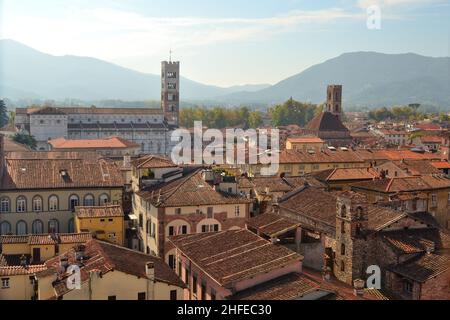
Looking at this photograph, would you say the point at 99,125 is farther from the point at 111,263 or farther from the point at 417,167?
the point at 111,263

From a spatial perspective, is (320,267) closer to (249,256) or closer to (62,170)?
(249,256)

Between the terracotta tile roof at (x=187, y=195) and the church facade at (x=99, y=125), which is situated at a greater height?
the church facade at (x=99, y=125)

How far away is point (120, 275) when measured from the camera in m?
17.8

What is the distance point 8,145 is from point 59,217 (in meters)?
30.8

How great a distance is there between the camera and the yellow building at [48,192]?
105 ft

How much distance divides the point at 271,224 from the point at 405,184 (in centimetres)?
1655

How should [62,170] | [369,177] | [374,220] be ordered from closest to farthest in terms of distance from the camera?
[374,220]
[62,170]
[369,177]

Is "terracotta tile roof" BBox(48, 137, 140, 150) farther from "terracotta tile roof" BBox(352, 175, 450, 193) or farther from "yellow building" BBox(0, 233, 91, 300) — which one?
"yellow building" BBox(0, 233, 91, 300)

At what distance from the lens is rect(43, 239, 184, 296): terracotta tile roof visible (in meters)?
18.0

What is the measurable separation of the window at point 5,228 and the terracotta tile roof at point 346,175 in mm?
24361

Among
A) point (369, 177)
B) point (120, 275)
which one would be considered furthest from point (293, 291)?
point (369, 177)

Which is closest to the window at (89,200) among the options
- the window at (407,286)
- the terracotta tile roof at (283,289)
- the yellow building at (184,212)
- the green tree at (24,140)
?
the yellow building at (184,212)

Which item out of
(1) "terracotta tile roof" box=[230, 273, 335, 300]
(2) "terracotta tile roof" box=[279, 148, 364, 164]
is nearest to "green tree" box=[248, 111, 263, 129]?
(2) "terracotta tile roof" box=[279, 148, 364, 164]

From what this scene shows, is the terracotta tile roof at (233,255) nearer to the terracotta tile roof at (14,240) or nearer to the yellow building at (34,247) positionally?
the yellow building at (34,247)
